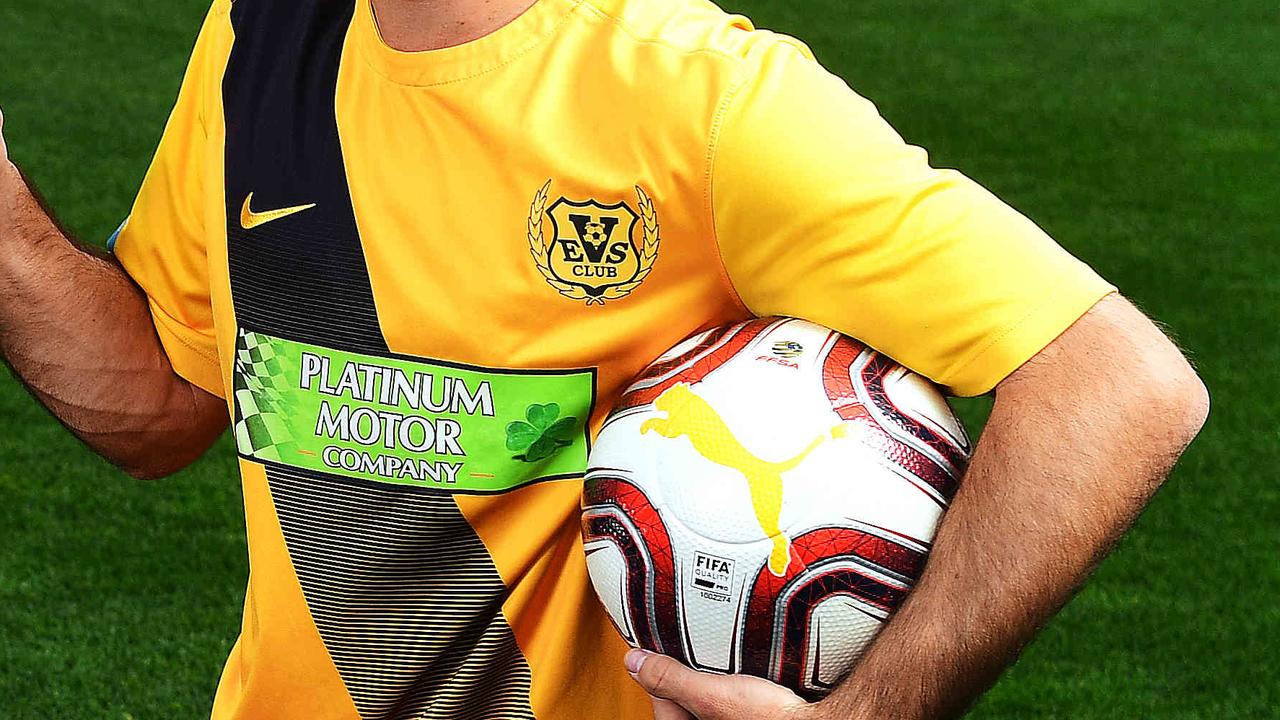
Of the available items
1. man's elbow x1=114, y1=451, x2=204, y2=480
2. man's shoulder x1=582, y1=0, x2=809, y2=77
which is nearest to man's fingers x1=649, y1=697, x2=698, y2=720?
man's shoulder x1=582, y1=0, x2=809, y2=77

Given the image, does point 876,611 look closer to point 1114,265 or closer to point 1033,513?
point 1033,513

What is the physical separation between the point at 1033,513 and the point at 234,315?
100cm

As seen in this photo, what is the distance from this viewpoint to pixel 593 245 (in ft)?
5.54

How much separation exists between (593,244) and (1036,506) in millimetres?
543

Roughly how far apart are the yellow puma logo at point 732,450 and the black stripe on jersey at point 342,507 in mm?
301

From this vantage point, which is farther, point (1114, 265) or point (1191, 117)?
point (1191, 117)

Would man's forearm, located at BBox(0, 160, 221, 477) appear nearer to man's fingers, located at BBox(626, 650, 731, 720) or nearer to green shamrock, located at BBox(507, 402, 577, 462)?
green shamrock, located at BBox(507, 402, 577, 462)

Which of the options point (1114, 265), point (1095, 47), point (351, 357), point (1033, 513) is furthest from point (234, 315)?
point (1095, 47)

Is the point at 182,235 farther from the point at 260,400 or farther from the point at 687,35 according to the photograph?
the point at 687,35

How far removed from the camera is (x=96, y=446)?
2215mm

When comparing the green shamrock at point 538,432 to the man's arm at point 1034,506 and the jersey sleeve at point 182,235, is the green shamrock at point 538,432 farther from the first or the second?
the jersey sleeve at point 182,235

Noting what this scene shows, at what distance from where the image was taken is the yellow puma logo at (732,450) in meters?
1.59

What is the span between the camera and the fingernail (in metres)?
1.68

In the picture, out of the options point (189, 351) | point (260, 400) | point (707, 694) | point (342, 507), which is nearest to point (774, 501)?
point (707, 694)
